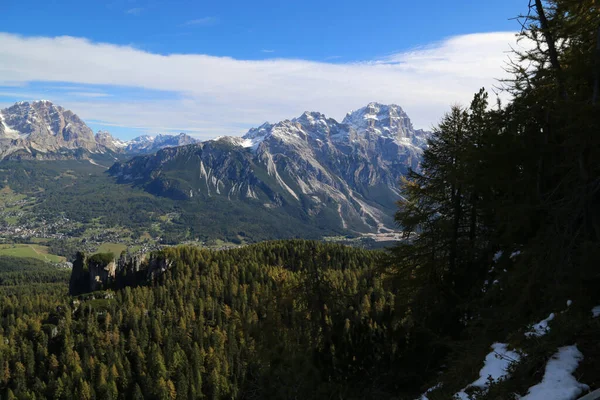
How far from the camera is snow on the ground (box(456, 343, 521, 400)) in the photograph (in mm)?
11602

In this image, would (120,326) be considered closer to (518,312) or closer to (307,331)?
(307,331)

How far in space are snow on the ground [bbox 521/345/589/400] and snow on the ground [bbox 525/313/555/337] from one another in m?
1.46

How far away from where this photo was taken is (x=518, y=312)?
48.3ft

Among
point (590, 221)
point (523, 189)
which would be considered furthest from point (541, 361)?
point (523, 189)

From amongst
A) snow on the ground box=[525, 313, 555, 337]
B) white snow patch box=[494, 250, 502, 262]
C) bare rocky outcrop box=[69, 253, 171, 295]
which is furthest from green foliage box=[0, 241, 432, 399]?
bare rocky outcrop box=[69, 253, 171, 295]

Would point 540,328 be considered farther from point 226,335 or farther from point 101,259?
point 101,259

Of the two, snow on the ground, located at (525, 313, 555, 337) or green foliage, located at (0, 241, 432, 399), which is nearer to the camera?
snow on the ground, located at (525, 313, 555, 337)

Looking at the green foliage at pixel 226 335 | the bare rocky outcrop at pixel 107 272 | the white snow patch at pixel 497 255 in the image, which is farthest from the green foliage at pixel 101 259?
the white snow patch at pixel 497 255

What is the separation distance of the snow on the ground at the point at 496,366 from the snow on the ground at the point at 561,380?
1.43 meters

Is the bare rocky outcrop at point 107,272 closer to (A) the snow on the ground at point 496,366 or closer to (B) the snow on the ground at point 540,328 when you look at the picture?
(A) the snow on the ground at point 496,366

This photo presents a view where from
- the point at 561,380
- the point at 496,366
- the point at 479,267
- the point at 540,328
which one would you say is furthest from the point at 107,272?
the point at 561,380

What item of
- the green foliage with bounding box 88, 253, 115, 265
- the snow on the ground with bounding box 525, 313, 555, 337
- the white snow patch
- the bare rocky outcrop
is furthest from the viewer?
the green foliage with bounding box 88, 253, 115, 265

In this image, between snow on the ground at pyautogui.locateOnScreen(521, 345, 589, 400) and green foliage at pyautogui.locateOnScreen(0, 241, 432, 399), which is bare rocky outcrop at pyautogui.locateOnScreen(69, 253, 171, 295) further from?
snow on the ground at pyautogui.locateOnScreen(521, 345, 589, 400)

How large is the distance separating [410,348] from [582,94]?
59.5 feet
